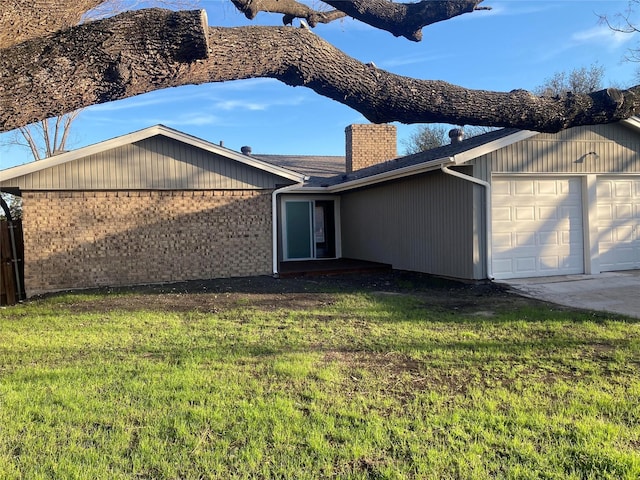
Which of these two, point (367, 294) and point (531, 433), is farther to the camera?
point (367, 294)

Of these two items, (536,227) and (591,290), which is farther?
(536,227)

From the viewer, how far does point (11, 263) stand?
1004cm

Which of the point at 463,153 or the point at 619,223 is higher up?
the point at 463,153

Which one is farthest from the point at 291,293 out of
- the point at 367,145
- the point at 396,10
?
the point at 367,145

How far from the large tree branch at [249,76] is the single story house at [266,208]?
5416 millimetres

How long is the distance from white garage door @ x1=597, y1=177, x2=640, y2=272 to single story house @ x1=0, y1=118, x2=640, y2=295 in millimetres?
26

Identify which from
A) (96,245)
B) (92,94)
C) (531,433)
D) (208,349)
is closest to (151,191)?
(96,245)

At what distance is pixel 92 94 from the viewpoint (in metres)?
2.82

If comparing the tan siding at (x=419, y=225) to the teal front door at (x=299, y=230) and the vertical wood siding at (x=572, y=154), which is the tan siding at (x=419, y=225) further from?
the teal front door at (x=299, y=230)

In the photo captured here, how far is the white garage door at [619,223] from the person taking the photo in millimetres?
11242

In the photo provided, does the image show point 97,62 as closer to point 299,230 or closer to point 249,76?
point 249,76

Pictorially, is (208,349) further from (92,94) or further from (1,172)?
(1,172)

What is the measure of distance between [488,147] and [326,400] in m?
7.61

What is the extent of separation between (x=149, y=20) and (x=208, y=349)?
3745mm
